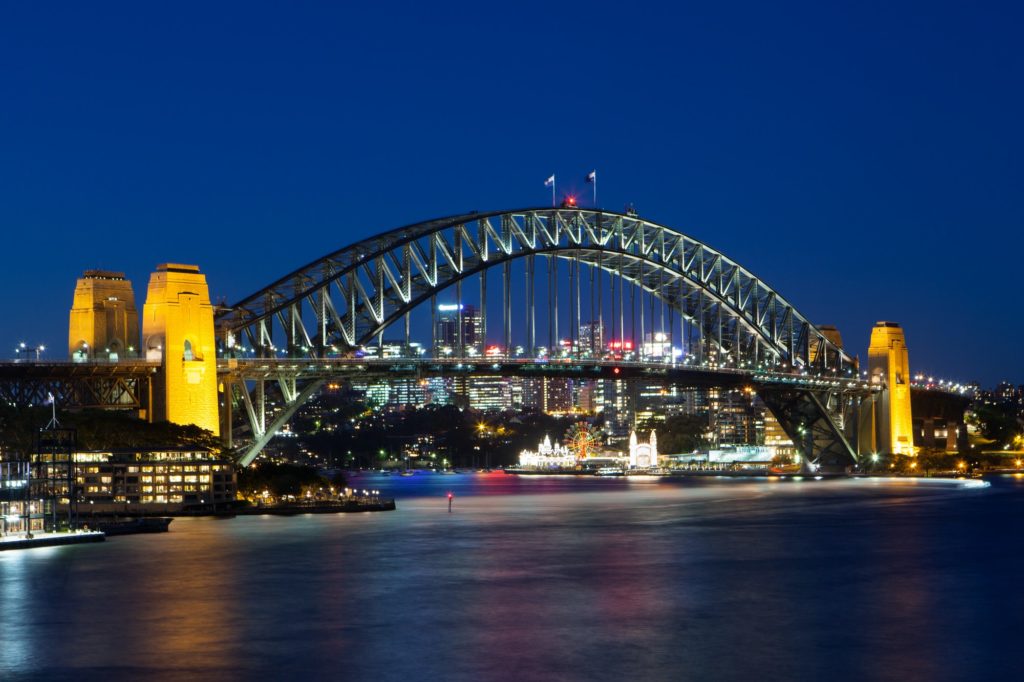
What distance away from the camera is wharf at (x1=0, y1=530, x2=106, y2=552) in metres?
50.8

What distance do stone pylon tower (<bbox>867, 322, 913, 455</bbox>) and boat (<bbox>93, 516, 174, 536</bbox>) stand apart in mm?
60136

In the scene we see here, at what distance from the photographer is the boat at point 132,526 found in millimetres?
56438

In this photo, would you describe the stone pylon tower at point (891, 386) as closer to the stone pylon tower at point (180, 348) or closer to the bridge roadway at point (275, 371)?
the bridge roadway at point (275, 371)

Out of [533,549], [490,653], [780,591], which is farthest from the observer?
[533,549]

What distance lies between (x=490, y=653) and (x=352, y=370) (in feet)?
131

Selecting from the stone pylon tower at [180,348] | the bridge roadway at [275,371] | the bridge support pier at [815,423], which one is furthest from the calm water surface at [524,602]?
the bridge support pier at [815,423]

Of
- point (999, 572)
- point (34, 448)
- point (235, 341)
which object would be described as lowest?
point (999, 572)

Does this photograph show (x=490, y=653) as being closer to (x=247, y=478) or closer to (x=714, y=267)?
(x=247, y=478)

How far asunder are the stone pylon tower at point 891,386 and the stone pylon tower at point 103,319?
55880 mm

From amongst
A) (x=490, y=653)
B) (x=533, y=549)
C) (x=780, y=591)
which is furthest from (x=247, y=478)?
(x=490, y=653)

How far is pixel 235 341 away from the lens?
6938cm

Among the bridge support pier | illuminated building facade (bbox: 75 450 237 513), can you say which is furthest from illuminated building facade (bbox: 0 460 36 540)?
the bridge support pier

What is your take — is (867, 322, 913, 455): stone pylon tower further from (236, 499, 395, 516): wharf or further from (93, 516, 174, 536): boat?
(93, 516, 174, 536): boat

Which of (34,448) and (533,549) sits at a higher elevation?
(34,448)
